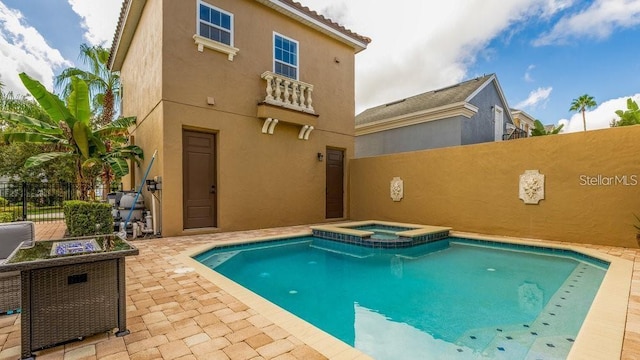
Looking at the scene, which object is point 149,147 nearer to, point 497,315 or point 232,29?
point 232,29

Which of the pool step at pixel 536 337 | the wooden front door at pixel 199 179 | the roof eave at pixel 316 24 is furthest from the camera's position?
the roof eave at pixel 316 24

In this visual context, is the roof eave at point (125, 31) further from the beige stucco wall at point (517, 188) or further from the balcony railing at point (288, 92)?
the beige stucco wall at point (517, 188)

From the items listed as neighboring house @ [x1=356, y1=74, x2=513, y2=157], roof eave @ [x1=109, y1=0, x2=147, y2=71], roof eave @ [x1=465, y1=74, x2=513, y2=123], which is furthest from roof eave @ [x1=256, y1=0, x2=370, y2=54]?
roof eave @ [x1=465, y1=74, x2=513, y2=123]

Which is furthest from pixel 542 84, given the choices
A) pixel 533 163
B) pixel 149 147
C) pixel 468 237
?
pixel 149 147

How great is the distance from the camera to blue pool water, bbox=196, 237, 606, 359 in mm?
3240

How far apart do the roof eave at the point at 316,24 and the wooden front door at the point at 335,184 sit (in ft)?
14.6

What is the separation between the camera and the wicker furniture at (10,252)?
10.6ft

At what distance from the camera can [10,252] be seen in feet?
12.0

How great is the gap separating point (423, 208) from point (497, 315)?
7051mm

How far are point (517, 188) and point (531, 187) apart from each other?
35 cm

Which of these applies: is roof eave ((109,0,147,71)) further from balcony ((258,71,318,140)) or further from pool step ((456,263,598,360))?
pool step ((456,263,598,360))

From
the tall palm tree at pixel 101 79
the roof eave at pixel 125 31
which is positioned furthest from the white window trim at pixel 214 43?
the tall palm tree at pixel 101 79

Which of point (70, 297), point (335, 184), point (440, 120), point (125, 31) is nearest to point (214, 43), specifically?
point (125, 31)

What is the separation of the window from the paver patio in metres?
8.18
